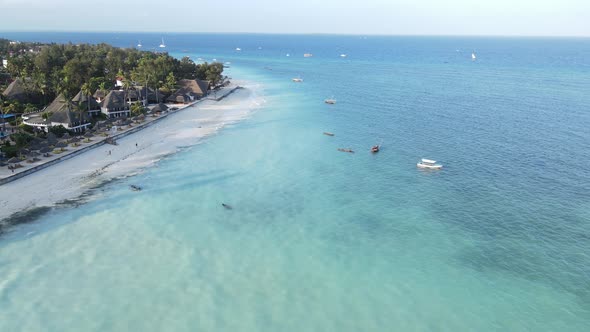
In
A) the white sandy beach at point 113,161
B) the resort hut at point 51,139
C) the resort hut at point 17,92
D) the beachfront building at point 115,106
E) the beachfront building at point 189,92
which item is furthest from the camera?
the beachfront building at point 189,92

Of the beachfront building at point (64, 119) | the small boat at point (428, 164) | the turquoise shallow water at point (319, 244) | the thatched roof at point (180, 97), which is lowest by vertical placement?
the turquoise shallow water at point (319, 244)

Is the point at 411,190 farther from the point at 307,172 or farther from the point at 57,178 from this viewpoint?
the point at 57,178

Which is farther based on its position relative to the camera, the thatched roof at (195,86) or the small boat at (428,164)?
the thatched roof at (195,86)

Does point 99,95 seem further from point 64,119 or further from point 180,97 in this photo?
point 64,119

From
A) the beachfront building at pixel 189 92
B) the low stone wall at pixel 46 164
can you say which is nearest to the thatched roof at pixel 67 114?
the low stone wall at pixel 46 164

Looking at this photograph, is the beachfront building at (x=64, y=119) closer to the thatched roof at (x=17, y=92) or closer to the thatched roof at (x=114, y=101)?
the thatched roof at (x=114, y=101)

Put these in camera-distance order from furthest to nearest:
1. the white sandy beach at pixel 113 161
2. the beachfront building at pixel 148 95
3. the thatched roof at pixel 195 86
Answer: the thatched roof at pixel 195 86
the beachfront building at pixel 148 95
the white sandy beach at pixel 113 161

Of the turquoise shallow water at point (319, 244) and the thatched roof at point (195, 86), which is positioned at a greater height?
the thatched roof at point (195, 86)
